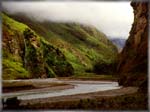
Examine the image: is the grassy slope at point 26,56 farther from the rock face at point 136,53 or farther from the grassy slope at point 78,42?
the rock face at point 136,53

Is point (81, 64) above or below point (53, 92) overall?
above

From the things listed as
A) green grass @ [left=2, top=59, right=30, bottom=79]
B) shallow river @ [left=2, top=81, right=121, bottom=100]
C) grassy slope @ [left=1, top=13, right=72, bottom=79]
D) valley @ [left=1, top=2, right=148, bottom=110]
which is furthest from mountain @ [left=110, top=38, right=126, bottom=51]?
green grass @ [left=2, top=59, right=30, bottom=79]

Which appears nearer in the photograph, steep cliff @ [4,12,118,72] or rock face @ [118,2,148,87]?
rock face @ [118,2,148,87]

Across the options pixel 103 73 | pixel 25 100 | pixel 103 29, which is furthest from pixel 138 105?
pixel 25 100

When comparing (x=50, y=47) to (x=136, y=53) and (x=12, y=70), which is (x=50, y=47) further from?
(x=136, y=53)

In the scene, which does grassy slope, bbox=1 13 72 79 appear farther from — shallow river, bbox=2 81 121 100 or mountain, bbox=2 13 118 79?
shallow river, bbox=2 81 121 100

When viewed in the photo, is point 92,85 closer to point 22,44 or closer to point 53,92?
point 53,92

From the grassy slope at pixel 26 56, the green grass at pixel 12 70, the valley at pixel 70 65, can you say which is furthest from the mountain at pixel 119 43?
the green grass at pixel 12 70

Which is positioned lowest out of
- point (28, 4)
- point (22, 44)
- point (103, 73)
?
point (103, 73)
